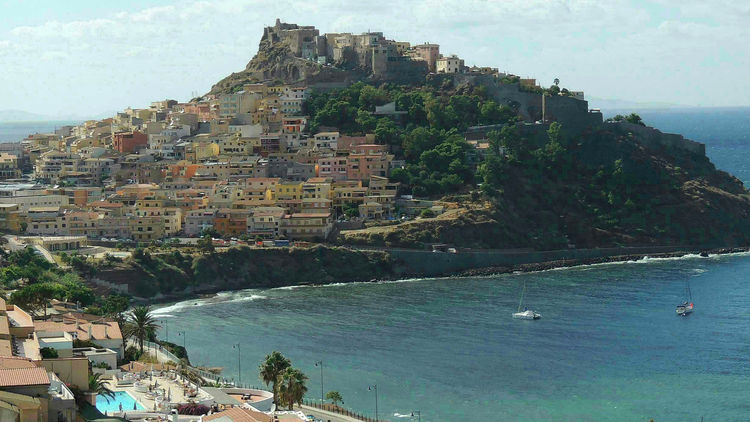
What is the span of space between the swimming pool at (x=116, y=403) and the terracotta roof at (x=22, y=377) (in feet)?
12.0

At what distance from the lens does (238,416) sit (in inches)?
936

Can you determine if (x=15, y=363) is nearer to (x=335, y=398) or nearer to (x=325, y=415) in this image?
(x=325, y=415)

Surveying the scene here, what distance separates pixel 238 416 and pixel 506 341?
23.2 m

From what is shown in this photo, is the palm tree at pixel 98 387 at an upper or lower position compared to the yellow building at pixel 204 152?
lower

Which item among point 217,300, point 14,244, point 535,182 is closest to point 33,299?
point 217,300

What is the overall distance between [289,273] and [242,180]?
387 inches

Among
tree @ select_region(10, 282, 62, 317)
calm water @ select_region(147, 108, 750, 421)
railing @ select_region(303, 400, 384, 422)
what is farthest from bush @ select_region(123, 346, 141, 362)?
railing @ select_region(303, 400, 384, 422)

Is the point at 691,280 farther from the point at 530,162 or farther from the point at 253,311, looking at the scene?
the point at 253,311

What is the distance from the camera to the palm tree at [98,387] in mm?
24562

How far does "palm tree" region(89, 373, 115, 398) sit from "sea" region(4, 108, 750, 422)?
35.3 ft

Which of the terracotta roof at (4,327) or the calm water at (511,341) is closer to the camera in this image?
the terracotta roof at (4,327)

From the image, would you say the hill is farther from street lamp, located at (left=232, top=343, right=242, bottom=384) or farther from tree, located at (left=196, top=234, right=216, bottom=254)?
street lamp, located at (left=232, top=343, right=242, bottom=384)

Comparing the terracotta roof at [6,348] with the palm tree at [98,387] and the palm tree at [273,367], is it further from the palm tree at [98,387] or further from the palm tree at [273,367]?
the palm tree at [273,367]

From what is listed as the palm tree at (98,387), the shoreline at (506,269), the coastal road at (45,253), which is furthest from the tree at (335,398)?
the coastal road at (45,253)
